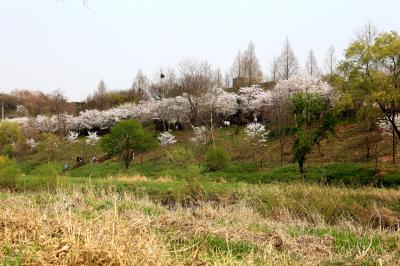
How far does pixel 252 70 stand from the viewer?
234 feet

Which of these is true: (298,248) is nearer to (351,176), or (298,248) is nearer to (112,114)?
(351,176)

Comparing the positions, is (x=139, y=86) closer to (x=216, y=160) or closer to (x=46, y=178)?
(x=216, y=160)

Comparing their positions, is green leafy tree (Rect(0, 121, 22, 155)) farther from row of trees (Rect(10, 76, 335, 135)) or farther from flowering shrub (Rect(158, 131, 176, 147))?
flowering shrub (Rect(158, 131, 176, 147))

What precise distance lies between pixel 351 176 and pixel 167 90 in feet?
152

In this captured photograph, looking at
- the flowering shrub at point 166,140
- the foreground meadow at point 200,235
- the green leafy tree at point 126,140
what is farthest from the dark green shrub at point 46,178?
the flowering shrub at point 166,140

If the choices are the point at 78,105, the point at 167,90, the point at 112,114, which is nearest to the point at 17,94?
the point at 78,105

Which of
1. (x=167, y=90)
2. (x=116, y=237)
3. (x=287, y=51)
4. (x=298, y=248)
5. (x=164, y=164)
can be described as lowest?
(x=164, y=164)

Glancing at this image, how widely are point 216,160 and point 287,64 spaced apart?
32271 millimetres

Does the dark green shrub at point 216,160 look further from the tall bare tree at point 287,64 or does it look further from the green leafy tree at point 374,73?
the tall bare tree at point 287,64

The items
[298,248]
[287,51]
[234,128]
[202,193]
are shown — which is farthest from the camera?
[287,51]

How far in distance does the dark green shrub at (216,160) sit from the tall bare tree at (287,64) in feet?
100

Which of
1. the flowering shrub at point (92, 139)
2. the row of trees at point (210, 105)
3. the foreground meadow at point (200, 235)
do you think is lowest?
the flowering shrub at point (92, 139)

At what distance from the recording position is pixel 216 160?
37125mm

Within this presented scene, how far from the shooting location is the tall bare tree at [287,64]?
6394cm
